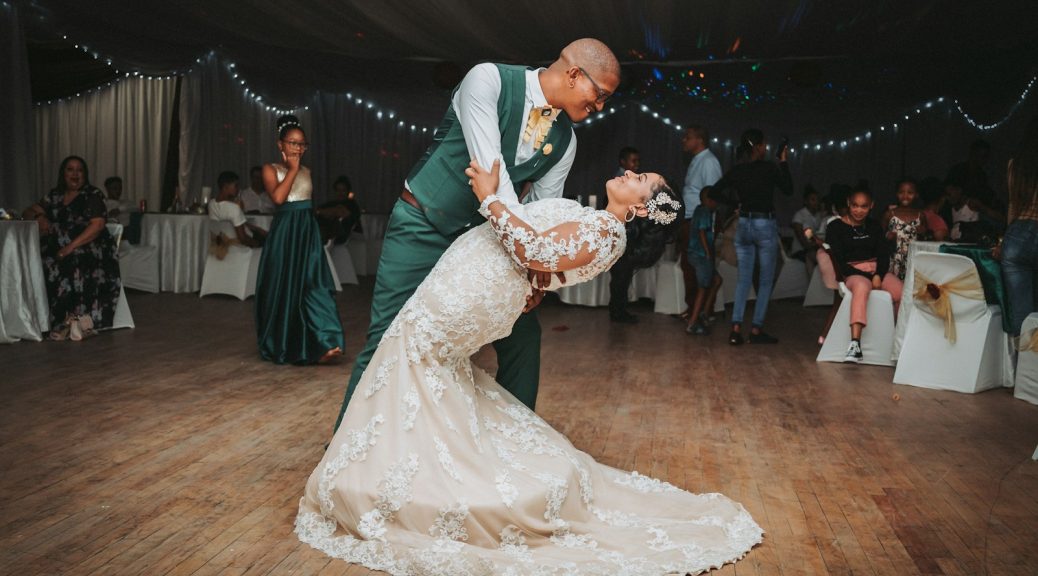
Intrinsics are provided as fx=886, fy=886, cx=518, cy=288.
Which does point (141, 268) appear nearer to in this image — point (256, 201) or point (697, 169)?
point (256, 201)

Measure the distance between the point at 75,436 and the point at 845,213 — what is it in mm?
4765

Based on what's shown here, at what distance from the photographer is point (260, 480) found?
285 cm

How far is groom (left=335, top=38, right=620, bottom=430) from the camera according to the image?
2434mm

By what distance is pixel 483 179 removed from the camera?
91.1 inches

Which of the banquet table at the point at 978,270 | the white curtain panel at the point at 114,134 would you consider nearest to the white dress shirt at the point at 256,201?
the white curtain panel at the point at 114,134

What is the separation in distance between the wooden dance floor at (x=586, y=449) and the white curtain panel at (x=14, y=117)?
11.0ft

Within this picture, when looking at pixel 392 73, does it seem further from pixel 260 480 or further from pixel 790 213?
pixel 260 480

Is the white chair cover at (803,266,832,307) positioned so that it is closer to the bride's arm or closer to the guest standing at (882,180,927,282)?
the guest standing at (882,180,927,282)

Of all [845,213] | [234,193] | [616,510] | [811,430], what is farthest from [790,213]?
[616,510]

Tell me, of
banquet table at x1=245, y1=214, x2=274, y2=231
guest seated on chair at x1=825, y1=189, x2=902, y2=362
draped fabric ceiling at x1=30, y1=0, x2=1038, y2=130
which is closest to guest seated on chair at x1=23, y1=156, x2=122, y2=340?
banquet table at x1=245, y1=214, x2=274, y2=231

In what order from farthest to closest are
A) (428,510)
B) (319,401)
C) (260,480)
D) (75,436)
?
1. (319,401)
2. (75,436)
3. (260,480)
4. (428,510)

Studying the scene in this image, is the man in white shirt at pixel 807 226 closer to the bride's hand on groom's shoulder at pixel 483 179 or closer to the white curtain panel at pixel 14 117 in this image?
the bride's hand on groom's shoulder at pixel 483 179

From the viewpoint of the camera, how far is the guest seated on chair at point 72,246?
5.73 metres

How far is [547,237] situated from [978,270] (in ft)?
10.8
